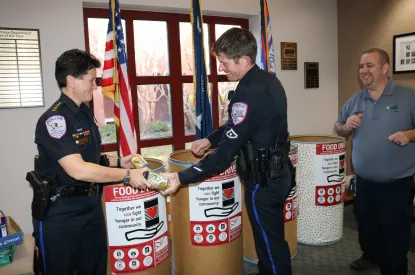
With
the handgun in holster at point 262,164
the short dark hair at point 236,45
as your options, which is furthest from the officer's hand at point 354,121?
the short dark hair at point 236,45

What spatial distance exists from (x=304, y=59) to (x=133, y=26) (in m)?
2.06

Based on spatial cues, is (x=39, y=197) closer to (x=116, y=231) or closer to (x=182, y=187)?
(x=116, y=231)

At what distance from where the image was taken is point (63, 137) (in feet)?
5.02

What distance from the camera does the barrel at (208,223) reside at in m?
2.17

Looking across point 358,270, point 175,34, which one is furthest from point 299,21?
point 358,270

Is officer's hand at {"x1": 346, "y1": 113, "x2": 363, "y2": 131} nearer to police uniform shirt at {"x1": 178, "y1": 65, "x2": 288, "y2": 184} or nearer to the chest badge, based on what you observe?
the chest badge

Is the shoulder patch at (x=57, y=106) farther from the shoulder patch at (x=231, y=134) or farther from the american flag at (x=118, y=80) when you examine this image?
the american flag at (x=118, y=80)

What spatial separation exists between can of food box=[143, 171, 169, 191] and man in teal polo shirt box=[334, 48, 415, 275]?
133 centimetres

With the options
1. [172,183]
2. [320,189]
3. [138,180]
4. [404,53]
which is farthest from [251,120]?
[404,53]

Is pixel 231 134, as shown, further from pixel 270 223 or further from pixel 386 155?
pixel 386 155

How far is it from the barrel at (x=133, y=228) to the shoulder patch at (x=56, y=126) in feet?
1.62

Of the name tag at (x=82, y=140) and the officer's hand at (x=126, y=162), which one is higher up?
the name tag at (x=82, y=140)

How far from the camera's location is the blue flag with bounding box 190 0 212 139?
307 cm

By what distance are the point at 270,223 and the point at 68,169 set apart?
1079mm
